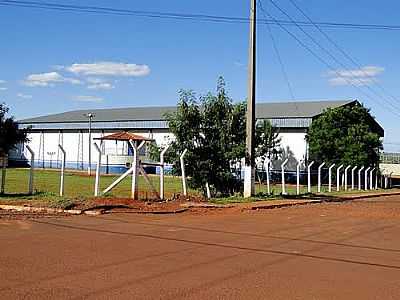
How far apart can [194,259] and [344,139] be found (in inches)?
1629

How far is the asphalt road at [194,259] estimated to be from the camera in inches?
281

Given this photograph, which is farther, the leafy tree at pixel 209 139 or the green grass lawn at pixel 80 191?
the leafy tree at pixel 209 139

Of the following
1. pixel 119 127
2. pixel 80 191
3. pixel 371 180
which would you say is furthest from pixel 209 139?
pixel 119 127

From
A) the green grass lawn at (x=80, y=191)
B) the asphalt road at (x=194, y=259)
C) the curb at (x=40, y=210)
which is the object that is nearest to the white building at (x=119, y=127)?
the green grass lawn at (x=80, y=191)

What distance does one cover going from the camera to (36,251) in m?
9.66

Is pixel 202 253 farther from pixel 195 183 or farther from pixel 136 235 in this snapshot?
pixel 195 183

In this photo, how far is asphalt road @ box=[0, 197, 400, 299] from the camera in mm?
7141

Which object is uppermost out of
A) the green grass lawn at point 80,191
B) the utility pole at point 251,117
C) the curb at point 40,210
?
the utility pole at point 251,117

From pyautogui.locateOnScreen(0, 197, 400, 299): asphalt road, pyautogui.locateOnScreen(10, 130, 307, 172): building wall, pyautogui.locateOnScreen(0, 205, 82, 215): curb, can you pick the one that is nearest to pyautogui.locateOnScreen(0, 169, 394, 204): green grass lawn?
pyautogui.locateOnScreen(0, 205, 82, 215): curb

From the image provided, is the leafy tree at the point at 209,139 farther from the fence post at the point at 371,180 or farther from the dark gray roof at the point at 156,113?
the dark gray roof at the point at 156,113

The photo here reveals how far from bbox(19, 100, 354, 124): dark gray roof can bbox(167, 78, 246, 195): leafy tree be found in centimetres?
2957

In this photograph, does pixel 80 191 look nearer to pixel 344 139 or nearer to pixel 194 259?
pixel 194 259

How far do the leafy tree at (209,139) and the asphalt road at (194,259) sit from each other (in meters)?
9.11

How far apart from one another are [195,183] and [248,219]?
9.08 metres
